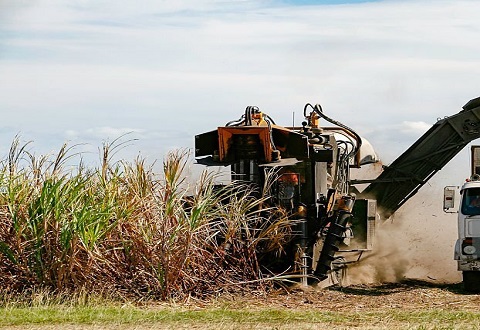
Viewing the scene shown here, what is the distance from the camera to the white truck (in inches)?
741

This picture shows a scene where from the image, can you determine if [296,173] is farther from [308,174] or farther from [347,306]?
[347,306]

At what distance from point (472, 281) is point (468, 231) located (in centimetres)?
92

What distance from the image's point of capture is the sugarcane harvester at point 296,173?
60.8 ft

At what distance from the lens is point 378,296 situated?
18047 mm

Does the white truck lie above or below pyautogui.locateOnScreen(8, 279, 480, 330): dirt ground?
above

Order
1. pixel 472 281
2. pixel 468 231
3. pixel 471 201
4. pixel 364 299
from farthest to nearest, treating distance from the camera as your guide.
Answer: pixel 471 201
pixel 468 231
pixel 472 281
pixel 364 299

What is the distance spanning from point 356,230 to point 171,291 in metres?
5.13

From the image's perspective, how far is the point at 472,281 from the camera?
18812 millimetres

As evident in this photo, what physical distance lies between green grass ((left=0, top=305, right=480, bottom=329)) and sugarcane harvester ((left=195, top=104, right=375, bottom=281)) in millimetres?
3502

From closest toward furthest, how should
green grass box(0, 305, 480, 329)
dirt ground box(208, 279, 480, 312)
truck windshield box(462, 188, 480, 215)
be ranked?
green grass box(0, 305, 480, 329) < dirt ground box(208, 279, 480, 312) < truck windshield box(462, 188, 480, 215)

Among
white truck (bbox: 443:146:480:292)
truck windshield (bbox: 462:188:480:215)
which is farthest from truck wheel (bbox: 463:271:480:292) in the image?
truck windshield (bbox: 462:188:480:215)

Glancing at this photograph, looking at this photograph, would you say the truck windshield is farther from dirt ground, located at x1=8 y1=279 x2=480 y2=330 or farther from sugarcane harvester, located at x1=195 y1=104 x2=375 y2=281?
sugarcane harvester, located at x1=195 y1=104 x2=375 y2=281

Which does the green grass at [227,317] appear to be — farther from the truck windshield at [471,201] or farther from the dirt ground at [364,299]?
the truck windshield at [471,201]

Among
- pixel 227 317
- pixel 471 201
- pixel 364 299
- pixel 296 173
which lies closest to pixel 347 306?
pixel 364 299
